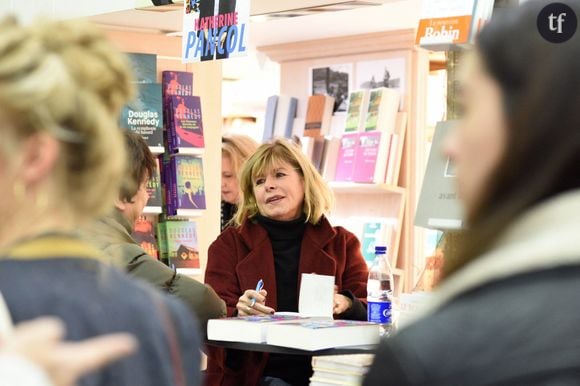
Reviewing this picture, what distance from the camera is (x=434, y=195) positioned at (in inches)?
118

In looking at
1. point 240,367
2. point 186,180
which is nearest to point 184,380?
point 240,367

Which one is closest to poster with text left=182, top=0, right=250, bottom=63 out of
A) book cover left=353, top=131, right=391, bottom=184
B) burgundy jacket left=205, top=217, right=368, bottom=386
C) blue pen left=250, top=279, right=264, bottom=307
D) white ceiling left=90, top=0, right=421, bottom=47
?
white ceiling left=90, top=0, right=421, bottom=47

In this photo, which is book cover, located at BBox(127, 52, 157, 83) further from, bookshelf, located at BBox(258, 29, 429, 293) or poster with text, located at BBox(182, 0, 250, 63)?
bookshelf, located at BBox(258, 29, 429, 293)

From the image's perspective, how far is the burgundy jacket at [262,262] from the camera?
4.23 metres

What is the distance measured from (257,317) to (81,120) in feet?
8.70

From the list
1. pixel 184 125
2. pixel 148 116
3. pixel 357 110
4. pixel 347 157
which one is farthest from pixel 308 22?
pixel 148 116

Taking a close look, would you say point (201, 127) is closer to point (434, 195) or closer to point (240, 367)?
point (240, 367)

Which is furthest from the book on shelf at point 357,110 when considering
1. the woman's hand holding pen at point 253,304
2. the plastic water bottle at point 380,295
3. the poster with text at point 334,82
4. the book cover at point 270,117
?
the woman's hand holding pen at point 253,304

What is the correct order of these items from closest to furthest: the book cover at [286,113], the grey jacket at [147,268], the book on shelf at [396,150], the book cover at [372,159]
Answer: the grey jacket at [147,268]
the book cover at [372,159]
the book on shelf at [396,150]
the book cover at [286,113]

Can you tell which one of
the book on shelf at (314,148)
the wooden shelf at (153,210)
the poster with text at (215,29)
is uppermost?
the poster with text at (215,29)

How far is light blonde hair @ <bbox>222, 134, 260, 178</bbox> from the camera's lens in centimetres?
647

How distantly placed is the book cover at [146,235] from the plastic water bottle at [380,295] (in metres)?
2.16

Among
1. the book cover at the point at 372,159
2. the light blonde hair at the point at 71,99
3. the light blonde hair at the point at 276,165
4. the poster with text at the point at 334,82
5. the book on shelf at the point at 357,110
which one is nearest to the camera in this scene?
the light blonde hair at the point at 71,99

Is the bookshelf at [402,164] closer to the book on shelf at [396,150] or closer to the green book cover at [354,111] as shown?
the book on shelf at [396,150]
